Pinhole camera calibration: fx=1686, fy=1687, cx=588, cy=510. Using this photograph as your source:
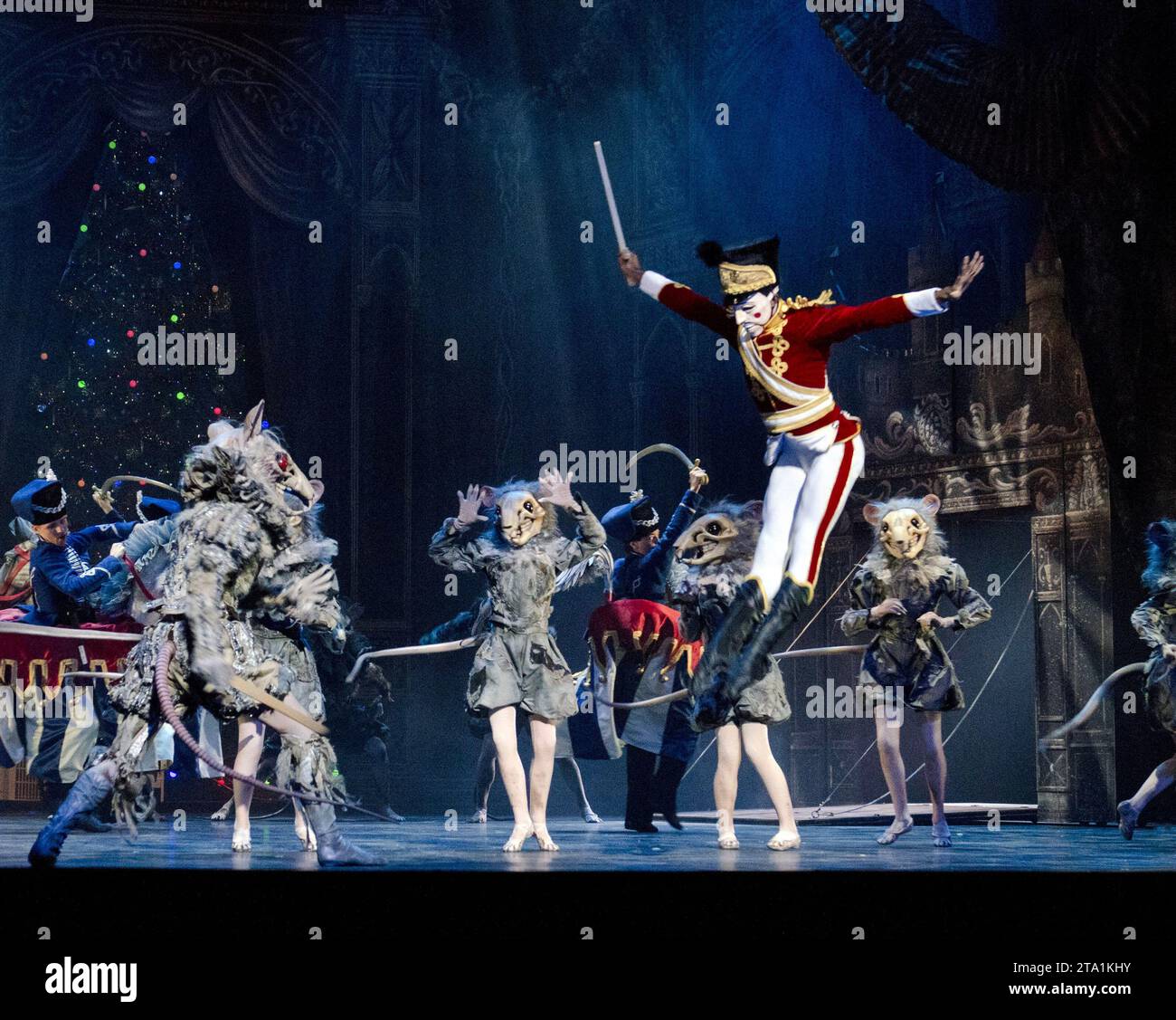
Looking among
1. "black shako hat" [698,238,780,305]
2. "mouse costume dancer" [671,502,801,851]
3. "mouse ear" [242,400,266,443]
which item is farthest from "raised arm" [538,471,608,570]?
"mouse ear" [242,400,266,443]

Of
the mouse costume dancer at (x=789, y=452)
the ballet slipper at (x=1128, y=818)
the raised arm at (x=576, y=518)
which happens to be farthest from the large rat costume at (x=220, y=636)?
the ballet slipper at (x=1128, y=818)

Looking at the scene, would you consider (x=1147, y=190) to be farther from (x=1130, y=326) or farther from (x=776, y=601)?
(x=776, y=601)

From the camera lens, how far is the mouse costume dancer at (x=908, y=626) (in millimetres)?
7125

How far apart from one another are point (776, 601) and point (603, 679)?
239 cm

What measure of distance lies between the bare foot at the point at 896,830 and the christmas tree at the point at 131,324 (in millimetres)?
5775

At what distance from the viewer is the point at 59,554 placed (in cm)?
845

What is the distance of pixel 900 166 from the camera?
979 cm

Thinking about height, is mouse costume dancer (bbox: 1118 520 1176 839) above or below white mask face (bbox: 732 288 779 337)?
below

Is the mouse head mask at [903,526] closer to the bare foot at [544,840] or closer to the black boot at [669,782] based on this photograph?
the black boot at [669,782]

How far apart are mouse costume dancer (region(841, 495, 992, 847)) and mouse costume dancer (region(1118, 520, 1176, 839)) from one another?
2.72 feet

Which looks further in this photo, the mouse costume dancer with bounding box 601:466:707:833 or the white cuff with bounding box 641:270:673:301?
the mouse costume dancer with bounding box 601:466:707:833

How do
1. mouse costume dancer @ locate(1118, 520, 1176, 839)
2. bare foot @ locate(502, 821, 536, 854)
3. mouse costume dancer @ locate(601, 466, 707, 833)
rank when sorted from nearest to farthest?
bare foot @ locate(502, 821, 536, 854) < mouse costume dancer @ locate(1118, 520, 1176, 839) < mouse costume dancer @ locate(601, 466, 707, 833)

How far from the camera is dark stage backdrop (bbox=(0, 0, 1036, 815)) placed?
10.2 meters

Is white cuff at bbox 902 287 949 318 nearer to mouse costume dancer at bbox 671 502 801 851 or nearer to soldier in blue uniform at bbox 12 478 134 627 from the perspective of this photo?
mouse costume dancer at bbox 671 502 801 851
